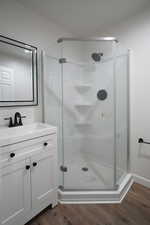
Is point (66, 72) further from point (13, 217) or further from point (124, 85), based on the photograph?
point (13, 217)

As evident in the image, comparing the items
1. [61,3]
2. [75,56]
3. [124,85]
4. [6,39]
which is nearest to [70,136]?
[124,85]

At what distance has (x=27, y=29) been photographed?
5.97 ft

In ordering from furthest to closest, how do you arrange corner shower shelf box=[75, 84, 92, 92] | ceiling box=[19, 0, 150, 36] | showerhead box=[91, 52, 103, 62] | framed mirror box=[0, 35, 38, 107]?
corner shower shelf box=[75, 84, 92, 92]
showerhead box=[91, 52, 103, 62]
ceiling box=[19, 0, 150, 36]
framed mirror box=[0, 35, 38, 107]

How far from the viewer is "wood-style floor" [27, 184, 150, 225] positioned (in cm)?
136

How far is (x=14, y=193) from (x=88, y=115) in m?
1.37

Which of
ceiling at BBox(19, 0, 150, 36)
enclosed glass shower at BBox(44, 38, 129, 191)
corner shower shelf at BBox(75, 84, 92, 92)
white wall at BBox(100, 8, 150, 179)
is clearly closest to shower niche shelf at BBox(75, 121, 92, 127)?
enclosed glass shower at BBox(44, 38, 129, 191)

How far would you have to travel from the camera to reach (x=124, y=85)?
6.54 ft

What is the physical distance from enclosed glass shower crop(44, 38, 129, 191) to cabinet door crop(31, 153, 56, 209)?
0.99 feet

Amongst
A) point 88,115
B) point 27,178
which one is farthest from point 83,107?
point 27,178

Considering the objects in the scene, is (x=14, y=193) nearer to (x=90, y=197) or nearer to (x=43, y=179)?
(x=43, y=179)

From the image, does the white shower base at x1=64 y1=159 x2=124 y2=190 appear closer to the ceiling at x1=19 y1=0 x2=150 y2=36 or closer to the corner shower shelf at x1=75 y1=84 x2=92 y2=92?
the corner shower shelf at x1=75 y1=84 x2=92 y2=92

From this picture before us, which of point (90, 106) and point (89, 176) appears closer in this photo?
point (89, 176)

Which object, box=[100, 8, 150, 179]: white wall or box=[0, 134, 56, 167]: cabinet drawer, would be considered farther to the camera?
box=[100, 8, 150, 179]: white wall

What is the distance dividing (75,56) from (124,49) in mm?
728
